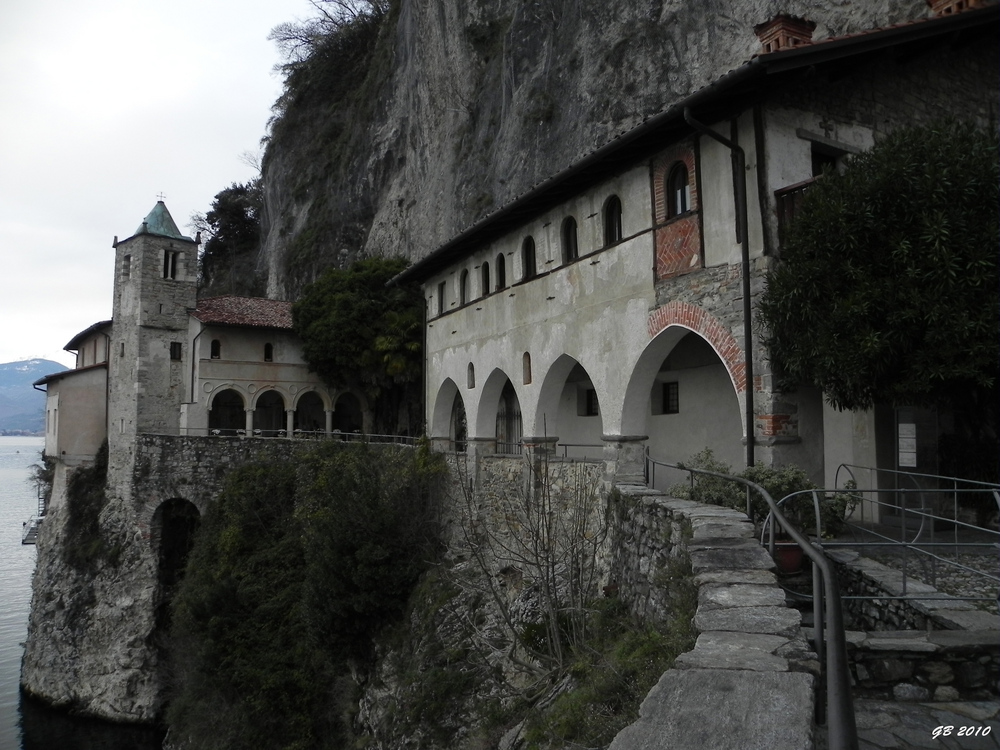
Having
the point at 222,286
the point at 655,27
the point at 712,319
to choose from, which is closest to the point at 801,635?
the point at 712,319

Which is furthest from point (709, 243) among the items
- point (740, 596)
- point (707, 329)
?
point (740, 596)

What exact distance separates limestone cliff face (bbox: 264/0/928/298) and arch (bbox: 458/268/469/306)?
17.8ft

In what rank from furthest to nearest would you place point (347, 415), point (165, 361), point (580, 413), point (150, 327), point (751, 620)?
point (347, 415) → point (165, 361) → point (150, 327) → point (580, 413) → point (751, 620)

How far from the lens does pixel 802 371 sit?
878cm

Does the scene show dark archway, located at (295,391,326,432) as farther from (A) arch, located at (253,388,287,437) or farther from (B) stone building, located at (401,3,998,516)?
(B) stone building, located at (401,3,998,516)

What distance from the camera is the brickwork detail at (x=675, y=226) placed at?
10812mm

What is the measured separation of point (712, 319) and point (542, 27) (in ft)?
60.8

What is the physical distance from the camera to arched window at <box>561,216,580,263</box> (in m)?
14.3

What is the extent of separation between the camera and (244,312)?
30.4 metres

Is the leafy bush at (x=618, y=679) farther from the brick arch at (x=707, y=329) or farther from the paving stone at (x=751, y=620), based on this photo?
the brick arch at (x=707, y=329)

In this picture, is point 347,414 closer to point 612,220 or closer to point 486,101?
point 486,101

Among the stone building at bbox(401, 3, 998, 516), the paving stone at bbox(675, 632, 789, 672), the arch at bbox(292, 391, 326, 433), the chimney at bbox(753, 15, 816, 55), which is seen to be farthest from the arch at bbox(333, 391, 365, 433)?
the paving stone at bbox(675, 632, 789, 672)

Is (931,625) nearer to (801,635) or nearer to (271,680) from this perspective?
(801,635)

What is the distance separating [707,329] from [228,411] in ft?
91.2
